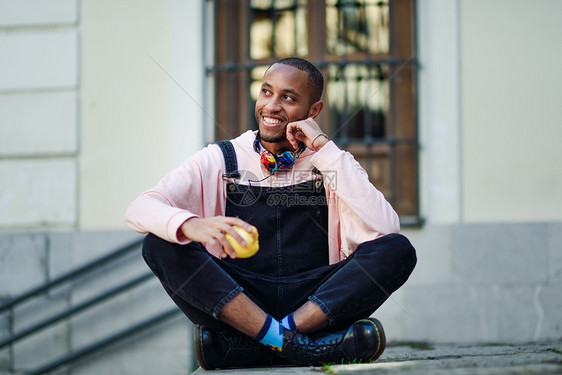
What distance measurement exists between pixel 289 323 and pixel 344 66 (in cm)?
281

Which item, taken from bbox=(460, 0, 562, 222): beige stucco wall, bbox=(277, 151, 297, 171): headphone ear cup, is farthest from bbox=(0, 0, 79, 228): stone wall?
bbox=(460, 0, 562, 222): beige stucco wall

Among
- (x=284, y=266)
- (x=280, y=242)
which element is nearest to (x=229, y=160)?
(x=280, y=242)

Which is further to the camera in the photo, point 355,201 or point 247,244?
point 355,201

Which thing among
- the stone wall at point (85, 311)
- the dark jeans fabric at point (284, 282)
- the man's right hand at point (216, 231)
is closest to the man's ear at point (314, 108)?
the dark jeans fabric at point (284, 282)

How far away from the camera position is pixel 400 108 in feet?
15.5

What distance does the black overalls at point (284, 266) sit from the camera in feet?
7.76

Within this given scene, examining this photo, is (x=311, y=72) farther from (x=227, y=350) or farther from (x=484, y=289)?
(x=484, y=289)

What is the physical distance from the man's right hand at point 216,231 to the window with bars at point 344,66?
2509 mm

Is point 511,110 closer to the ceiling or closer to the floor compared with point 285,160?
closer to the ceiling

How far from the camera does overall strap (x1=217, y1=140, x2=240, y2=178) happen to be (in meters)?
2.83

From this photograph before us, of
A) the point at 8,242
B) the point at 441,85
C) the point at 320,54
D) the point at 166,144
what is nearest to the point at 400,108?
the point at 441,85

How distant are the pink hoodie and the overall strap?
20 mm

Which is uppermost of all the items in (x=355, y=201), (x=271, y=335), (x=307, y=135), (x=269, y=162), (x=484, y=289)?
(x=307, y=135)

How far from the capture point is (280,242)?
8.90 ft
